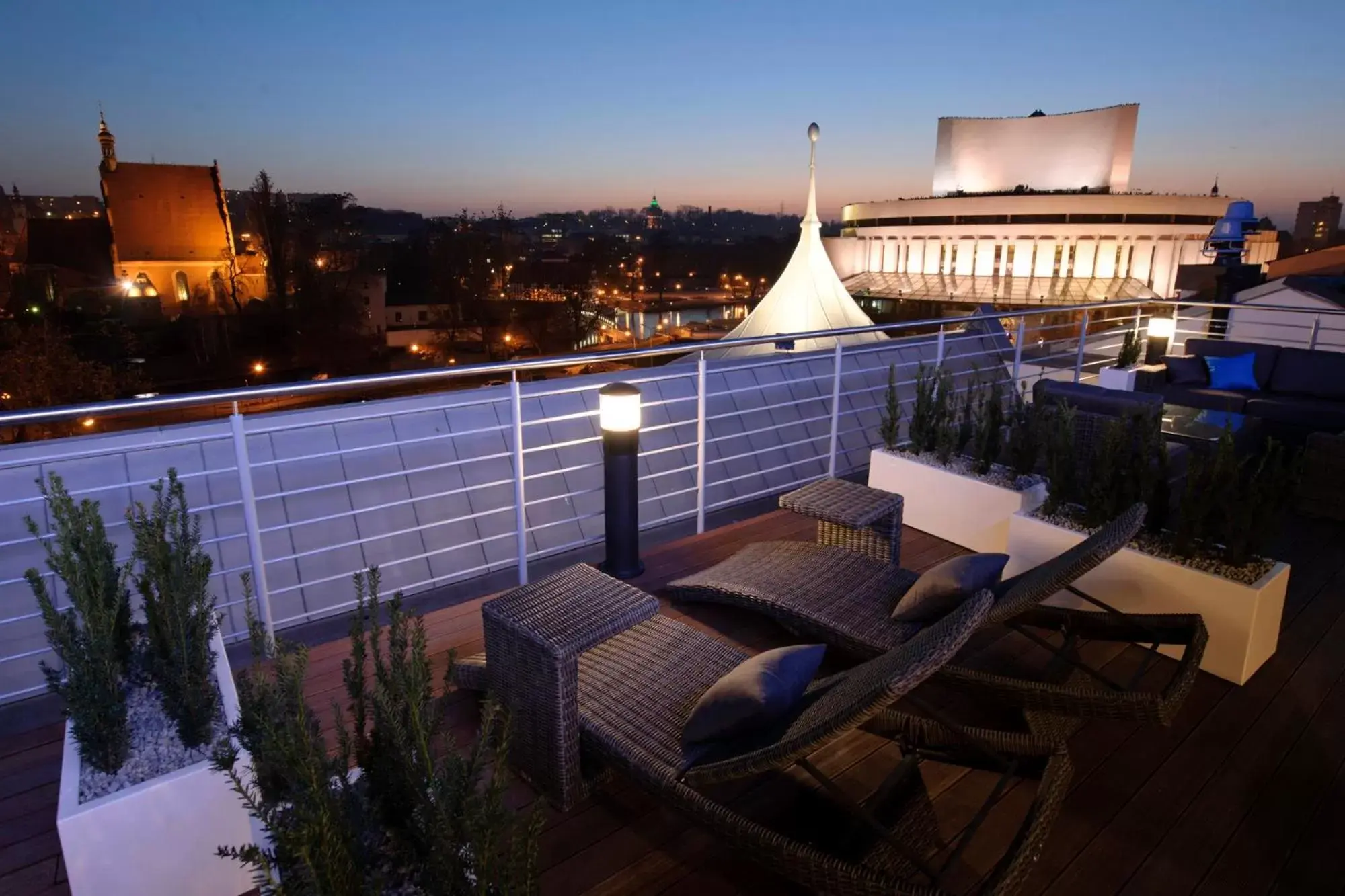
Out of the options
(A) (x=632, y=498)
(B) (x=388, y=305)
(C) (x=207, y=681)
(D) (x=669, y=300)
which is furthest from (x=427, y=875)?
(D) (x=669, y=300)

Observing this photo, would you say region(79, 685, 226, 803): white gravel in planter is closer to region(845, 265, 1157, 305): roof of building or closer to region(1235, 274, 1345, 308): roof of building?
region(1235, 274, 1345, 308): roof of building

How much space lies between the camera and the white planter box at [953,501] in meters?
3.37

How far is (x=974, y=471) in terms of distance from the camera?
3.55 metres

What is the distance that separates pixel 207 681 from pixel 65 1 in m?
43.9

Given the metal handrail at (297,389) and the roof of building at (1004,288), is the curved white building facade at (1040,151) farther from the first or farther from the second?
the metal handrail at (297,389)

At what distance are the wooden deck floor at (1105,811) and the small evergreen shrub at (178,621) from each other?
0.44 meters

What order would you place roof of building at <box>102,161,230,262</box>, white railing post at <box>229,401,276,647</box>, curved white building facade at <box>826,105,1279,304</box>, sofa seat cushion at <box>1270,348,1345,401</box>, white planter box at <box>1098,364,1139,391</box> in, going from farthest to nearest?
roof of building at <box>102,161,230,262</box>, curved white building facade at <box>826,105,1279,304</box>, white planter box at <box>1098,364,1139,391</box>, sofa seat cushion at <box>1270,348,1345,401</box>, white railing post at <box>229,401,276,647</box>

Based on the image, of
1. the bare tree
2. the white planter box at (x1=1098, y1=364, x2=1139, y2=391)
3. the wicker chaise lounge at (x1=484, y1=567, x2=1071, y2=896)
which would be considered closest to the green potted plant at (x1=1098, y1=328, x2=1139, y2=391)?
the white planter box at (x1=1098, y1=364, x2=1139, y2=391)

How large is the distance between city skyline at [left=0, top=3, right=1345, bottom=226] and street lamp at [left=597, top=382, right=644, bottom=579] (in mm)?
15420

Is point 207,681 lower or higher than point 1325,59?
lower

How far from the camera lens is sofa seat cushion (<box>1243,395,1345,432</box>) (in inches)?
184

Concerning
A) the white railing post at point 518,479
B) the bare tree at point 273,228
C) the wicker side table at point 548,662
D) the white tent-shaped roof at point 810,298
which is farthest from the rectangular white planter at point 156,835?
the bare tree at point 273,228

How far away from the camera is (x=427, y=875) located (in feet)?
3.54

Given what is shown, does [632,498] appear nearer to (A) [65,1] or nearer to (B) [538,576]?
(B) [538,576]
